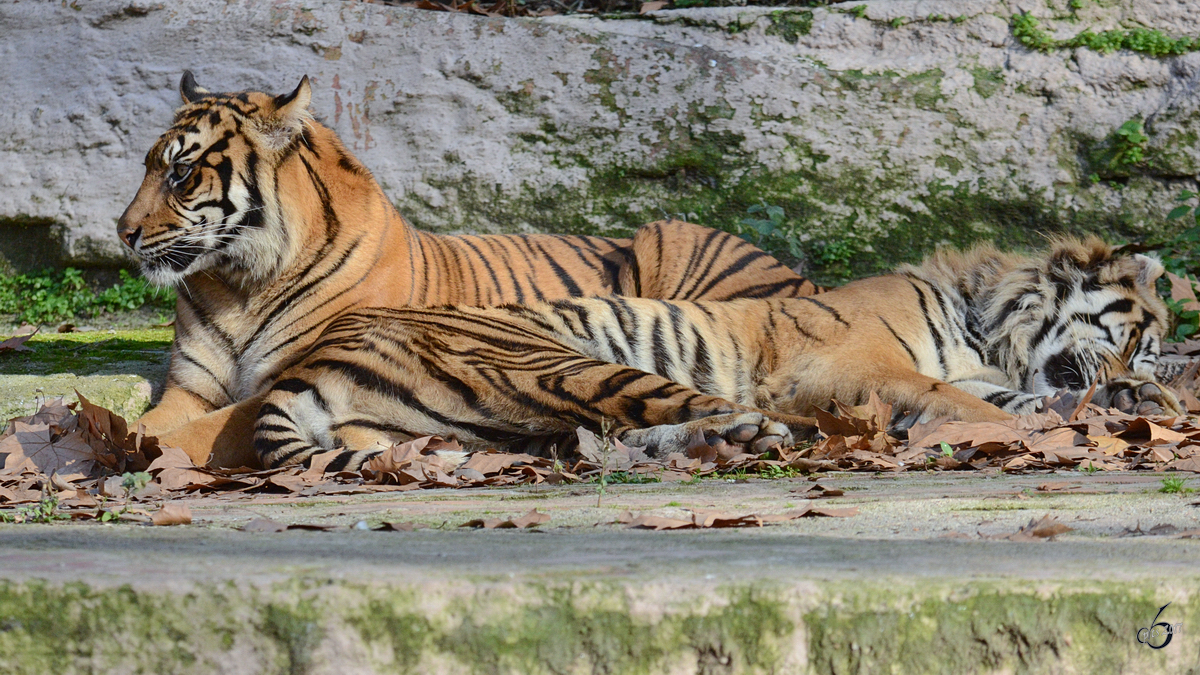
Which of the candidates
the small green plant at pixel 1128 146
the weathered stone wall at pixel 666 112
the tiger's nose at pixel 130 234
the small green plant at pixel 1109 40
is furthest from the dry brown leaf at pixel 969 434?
the small green plant at pixel 1109 40

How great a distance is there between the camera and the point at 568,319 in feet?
14.0

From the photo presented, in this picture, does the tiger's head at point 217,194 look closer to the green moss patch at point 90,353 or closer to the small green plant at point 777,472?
the green moss patch at point 90,353

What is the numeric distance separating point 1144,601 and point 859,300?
3405mm

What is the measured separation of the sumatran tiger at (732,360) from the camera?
Answer: 3.51m

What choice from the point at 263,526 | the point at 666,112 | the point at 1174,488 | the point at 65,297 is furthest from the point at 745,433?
the point at 65,297

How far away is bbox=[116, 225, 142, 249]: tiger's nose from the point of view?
13.9ft

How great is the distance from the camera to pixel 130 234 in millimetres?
4230

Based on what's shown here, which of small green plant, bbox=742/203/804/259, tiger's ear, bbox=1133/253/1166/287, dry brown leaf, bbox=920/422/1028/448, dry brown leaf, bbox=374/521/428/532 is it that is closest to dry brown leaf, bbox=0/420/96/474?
dry brown leaf, bbox=374/521/428/532

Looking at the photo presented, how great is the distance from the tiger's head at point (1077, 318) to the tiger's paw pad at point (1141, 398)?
0.85ft

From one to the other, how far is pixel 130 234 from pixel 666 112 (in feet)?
10.3

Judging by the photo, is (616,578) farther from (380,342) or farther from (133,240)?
(133,240)

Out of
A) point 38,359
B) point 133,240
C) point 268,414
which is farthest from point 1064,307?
point 38,359

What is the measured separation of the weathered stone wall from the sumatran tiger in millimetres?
1522

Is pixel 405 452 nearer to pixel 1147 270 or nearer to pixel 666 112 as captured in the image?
pixel 1147 270
